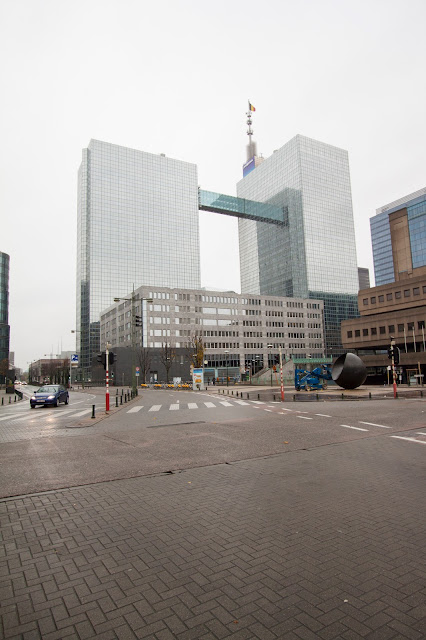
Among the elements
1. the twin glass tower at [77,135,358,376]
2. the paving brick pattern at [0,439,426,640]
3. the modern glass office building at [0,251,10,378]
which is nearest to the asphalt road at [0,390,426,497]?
the paving brick pattern at [0,439,426,640]

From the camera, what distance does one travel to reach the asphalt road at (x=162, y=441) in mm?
8266

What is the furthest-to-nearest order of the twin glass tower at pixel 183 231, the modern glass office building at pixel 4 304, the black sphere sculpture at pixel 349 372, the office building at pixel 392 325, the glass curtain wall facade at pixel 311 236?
the glass curtain wall facade at pixel 311 236 < the twin glass tower at pixel 183 231 < the modern glass office building at pixel 4 304 < the office building at pixel 392 325 < the black sphere sculpture at pixel 349 372

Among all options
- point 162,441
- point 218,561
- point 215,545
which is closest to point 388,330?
point 162,441

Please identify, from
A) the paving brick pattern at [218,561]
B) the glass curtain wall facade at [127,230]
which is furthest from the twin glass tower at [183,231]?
the paving brick pattern at [218,561]

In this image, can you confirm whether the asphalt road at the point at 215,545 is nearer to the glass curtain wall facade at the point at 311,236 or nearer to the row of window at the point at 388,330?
the row of window at the point at 388,330

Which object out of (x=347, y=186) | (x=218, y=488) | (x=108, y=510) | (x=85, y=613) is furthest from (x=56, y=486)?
(x=347, y=186)

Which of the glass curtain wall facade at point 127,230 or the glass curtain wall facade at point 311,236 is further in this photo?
the glass curtain wall facade at point 311,236

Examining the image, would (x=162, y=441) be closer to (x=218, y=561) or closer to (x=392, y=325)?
(x=218, y=561)

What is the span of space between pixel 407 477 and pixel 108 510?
5374 mm

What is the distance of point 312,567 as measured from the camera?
3916 mm

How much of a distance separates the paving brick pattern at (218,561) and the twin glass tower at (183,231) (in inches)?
4810

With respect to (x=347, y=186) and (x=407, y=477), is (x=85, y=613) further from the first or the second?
(x=347, y=186)

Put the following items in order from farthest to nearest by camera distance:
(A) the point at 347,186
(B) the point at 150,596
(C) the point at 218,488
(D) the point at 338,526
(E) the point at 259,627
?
(A) the point at 347,186
(C) the point at 218,488
(D) the point at 338,526
(B) the point at 150,596
(E) the point at 259,627

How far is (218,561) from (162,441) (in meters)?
7.95
